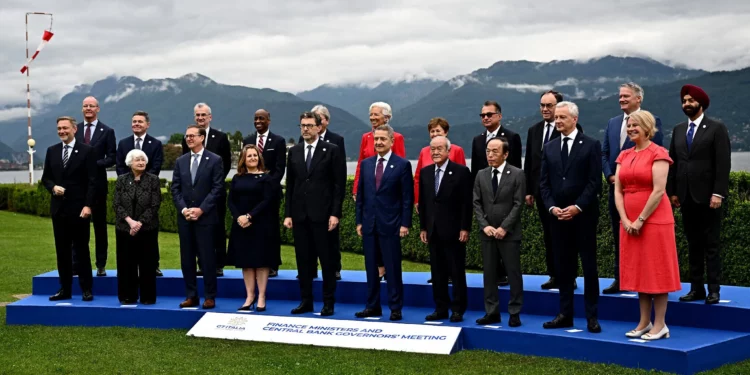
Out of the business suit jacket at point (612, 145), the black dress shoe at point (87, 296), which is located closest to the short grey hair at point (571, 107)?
the business suit jacket at point (612, 145)

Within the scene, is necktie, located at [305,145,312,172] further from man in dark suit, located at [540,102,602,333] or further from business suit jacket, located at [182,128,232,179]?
man in dark suit, located at [540,102,602,333]

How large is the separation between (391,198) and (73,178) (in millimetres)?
3941

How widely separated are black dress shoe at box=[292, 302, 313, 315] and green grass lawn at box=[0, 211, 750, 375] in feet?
2.71

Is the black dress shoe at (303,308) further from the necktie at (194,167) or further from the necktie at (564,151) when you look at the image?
the necktie at (564,151)

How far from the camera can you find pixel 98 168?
9625 mm

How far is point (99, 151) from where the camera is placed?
986cm

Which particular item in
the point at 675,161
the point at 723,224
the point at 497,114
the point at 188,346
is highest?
the point at 497,114

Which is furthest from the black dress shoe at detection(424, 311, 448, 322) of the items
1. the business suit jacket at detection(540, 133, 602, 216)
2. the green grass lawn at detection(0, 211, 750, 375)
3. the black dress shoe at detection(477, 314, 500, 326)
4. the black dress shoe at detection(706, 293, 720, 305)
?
the black dress shoe at detection(706, 293, 720, 305)

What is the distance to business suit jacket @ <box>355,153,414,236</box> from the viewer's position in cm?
811

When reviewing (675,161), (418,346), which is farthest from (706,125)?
(418,346)

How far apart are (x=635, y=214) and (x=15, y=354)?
5.84 m

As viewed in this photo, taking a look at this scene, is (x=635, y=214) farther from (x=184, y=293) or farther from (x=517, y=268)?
(x=184, y=293)

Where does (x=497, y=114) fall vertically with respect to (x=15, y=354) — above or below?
above

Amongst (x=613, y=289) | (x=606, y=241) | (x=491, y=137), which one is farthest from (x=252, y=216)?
(x=606, y=241)
